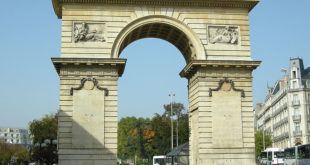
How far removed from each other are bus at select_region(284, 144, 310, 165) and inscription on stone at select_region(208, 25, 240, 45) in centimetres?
1217

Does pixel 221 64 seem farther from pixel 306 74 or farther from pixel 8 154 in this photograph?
pixel 8 154

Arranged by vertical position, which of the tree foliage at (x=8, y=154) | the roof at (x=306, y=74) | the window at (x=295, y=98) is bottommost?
the tree foliage at (x=8, y=154)

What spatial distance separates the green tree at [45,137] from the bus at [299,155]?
20.7 meters

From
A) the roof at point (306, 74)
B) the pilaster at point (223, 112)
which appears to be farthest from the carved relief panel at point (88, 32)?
the roof at point (306, 74)

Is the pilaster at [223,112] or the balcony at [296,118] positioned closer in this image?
the pilaster at [223,112]

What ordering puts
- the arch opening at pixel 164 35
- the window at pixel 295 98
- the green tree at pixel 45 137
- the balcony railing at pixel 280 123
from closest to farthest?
the arch opening at pixel 164 35, the green tree at pixel 45 137, the window at pixel 295 98, the balcony railing at pixel 280 123

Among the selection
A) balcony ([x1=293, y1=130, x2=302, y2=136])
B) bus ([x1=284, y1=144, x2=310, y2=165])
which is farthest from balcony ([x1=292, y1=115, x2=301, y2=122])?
bus ([x1=284, y1=144, x2=310, y2=165])

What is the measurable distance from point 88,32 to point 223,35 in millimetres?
8486

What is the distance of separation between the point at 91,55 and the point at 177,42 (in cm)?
690

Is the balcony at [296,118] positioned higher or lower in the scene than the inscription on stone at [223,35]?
lower

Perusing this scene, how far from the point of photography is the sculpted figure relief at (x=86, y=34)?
83.0 ft

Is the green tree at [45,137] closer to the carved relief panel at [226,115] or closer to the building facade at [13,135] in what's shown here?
the carved relief panel at [226,115]

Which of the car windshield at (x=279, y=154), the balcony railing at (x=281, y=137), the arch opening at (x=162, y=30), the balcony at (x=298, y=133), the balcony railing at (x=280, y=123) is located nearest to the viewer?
the arch opening at (x=162, y=30)

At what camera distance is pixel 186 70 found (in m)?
27.1
